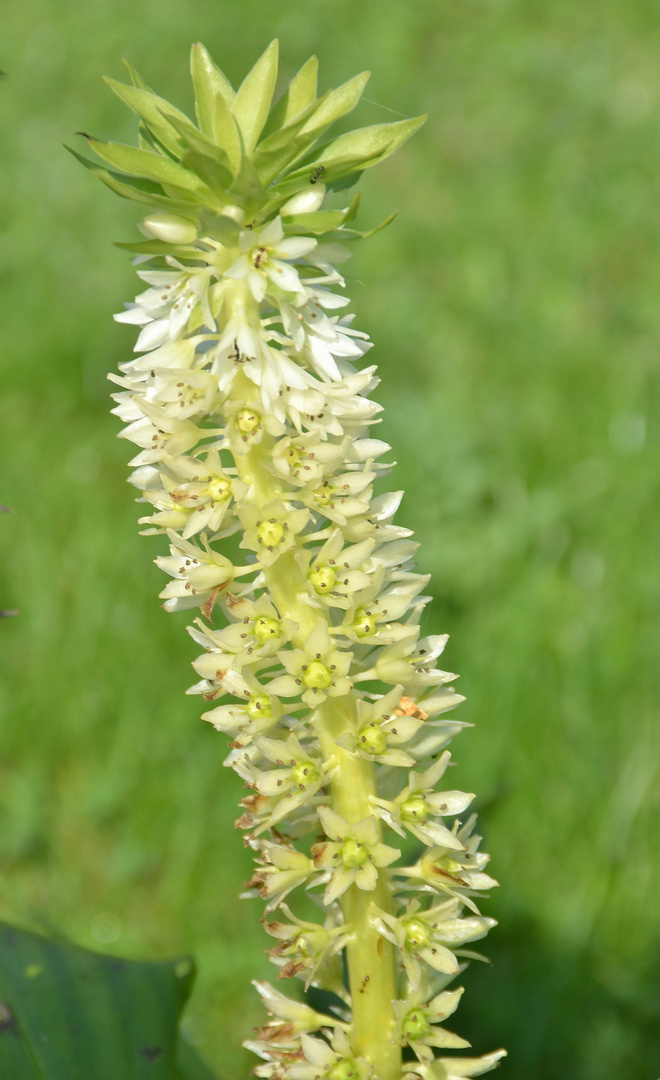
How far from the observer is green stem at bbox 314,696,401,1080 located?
70.4 inches

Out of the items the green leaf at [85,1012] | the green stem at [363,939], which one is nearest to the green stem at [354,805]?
the green stem at [363,939]

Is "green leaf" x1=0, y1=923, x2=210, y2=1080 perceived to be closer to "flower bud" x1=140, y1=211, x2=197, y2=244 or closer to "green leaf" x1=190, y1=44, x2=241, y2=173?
"flower bud" x1=140, y1=211, x2=197, y2=244

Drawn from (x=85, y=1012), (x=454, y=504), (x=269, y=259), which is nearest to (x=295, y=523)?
(x=269, y=259)

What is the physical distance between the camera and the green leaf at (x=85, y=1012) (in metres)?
2.21

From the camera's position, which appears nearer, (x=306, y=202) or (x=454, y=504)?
(x=306, y=202)

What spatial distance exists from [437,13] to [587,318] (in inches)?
145

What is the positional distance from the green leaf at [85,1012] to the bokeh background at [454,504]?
43 centimetres

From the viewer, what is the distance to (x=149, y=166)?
5.27 ft

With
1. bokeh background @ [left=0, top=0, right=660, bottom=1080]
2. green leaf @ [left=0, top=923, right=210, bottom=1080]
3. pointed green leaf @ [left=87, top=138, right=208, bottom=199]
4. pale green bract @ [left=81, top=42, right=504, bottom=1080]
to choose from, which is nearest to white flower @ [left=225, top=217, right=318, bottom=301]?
pale green bract @ [left=81, top=42, right=504, bottom=1080]

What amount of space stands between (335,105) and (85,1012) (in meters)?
1.81

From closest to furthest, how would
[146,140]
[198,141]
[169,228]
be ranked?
[198,141] < [169,228] < [146,140]

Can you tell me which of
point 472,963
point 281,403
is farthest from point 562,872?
point 281,403

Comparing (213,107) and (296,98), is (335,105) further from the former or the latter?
(213,107)

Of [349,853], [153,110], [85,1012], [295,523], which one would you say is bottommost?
[85,1012]
